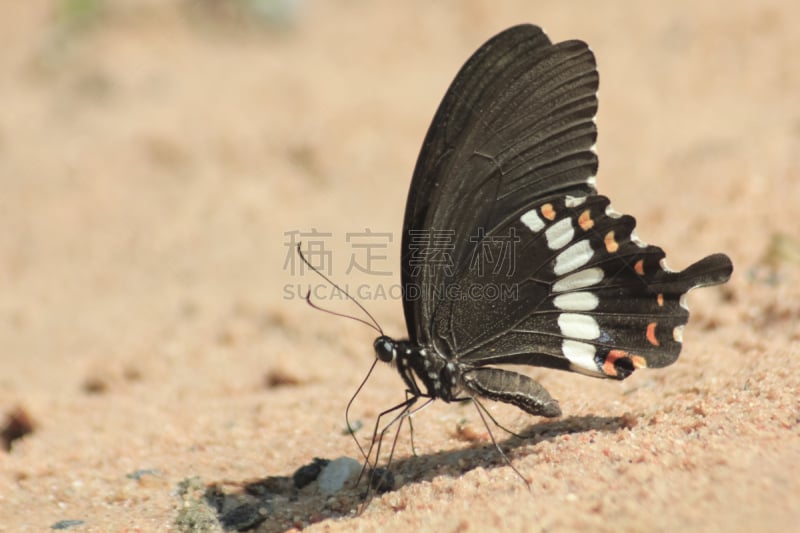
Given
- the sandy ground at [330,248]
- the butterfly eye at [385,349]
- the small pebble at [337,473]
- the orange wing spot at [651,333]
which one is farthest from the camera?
the small pebble at [337,473]

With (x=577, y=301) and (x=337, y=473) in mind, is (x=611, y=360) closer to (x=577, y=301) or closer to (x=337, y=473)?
(x=577, y=301)

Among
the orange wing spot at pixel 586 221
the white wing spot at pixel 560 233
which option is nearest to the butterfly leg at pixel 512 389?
the white wing spot at pixel 560 233

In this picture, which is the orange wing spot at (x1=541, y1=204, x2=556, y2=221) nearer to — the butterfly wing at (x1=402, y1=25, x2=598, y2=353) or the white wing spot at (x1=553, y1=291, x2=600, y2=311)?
the butterfly wing at (x1=402, y1=25, x2=598, y2=353)

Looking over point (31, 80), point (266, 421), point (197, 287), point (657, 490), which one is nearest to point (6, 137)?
point (31, 80)

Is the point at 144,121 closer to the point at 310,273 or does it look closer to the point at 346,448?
the point at 310,273

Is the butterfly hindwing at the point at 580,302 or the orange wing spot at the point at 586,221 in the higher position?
the orange wing spot at the point at 586,221

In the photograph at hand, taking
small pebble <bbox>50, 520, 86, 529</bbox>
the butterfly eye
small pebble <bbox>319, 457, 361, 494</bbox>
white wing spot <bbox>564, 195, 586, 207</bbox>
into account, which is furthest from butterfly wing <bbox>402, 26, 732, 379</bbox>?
small pebble <bbox>50, 520, 86, 529</bbox>

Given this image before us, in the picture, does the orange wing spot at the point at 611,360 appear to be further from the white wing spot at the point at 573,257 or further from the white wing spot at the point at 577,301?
the white wing spot at the point at 573,257

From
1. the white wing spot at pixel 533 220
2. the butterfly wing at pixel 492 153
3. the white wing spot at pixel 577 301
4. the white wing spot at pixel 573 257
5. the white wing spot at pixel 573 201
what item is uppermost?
the butterfly wing at pixel 492 153
